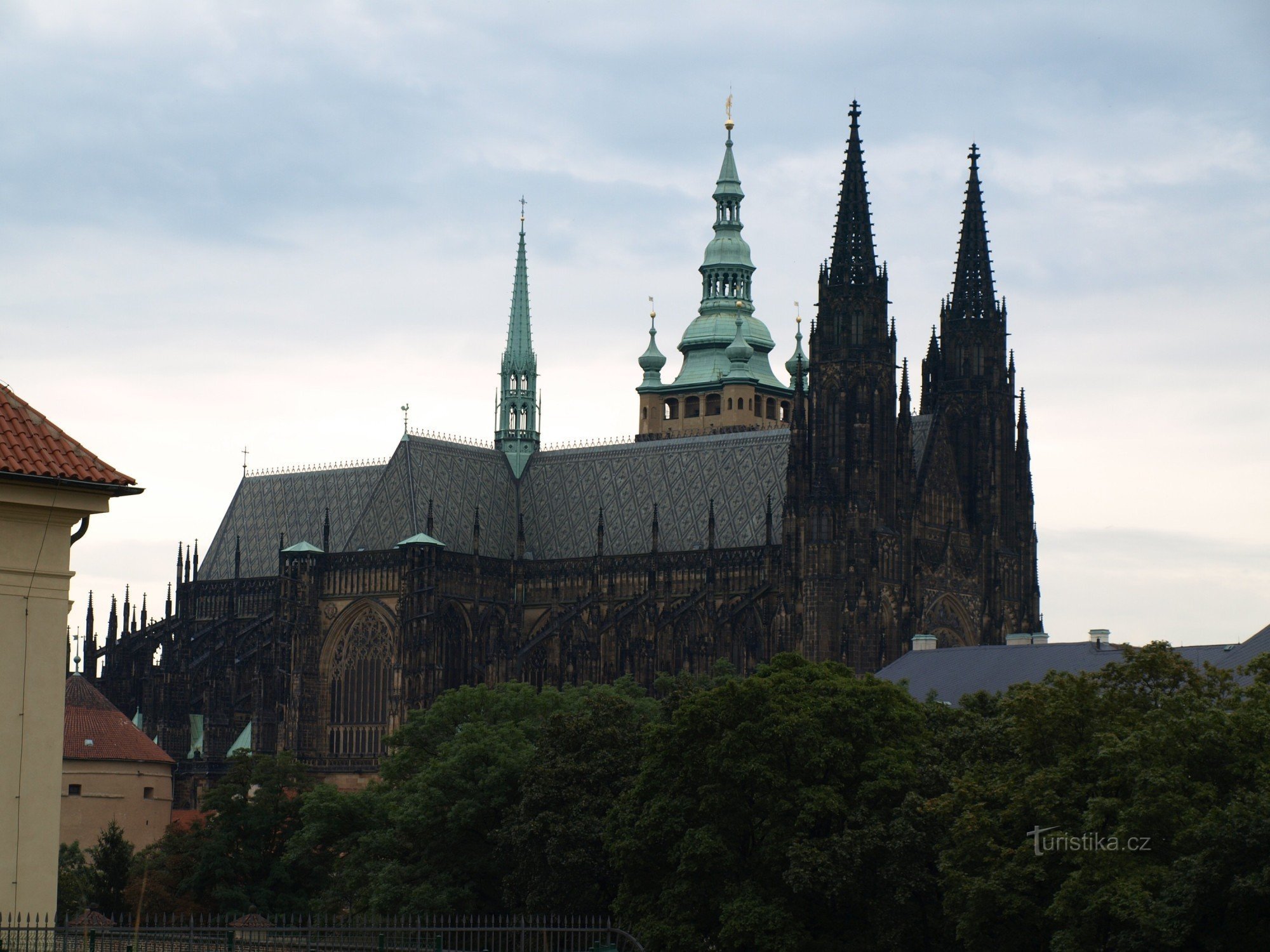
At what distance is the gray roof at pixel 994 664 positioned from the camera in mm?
87125

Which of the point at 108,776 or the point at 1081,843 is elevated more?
the point at 108,776

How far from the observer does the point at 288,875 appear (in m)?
89.6

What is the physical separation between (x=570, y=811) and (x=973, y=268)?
64.9m

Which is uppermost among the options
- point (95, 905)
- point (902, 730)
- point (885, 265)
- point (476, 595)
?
point (885, 265)

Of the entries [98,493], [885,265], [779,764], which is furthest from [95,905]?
[98,493]

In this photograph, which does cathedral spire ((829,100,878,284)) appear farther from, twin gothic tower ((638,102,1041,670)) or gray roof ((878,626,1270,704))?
gray roof ((878,626,1270,704))

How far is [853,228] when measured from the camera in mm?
119625

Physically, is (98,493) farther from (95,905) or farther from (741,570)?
(741,570)

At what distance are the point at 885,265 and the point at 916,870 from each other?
64.1 metres

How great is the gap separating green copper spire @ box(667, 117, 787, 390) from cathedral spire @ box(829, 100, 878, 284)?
46746 millimetres

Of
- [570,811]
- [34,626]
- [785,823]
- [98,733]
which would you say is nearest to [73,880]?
[98,733]

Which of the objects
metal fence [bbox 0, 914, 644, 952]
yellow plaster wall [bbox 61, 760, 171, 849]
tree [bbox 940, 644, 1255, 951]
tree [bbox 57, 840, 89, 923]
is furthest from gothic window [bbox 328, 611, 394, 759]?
metal fence [bbox 0, 914, 644, 952]

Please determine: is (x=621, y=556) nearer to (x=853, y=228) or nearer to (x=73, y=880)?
(x=853, y=228)

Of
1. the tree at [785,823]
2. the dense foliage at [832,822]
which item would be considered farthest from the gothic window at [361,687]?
the tree at [785,823]
